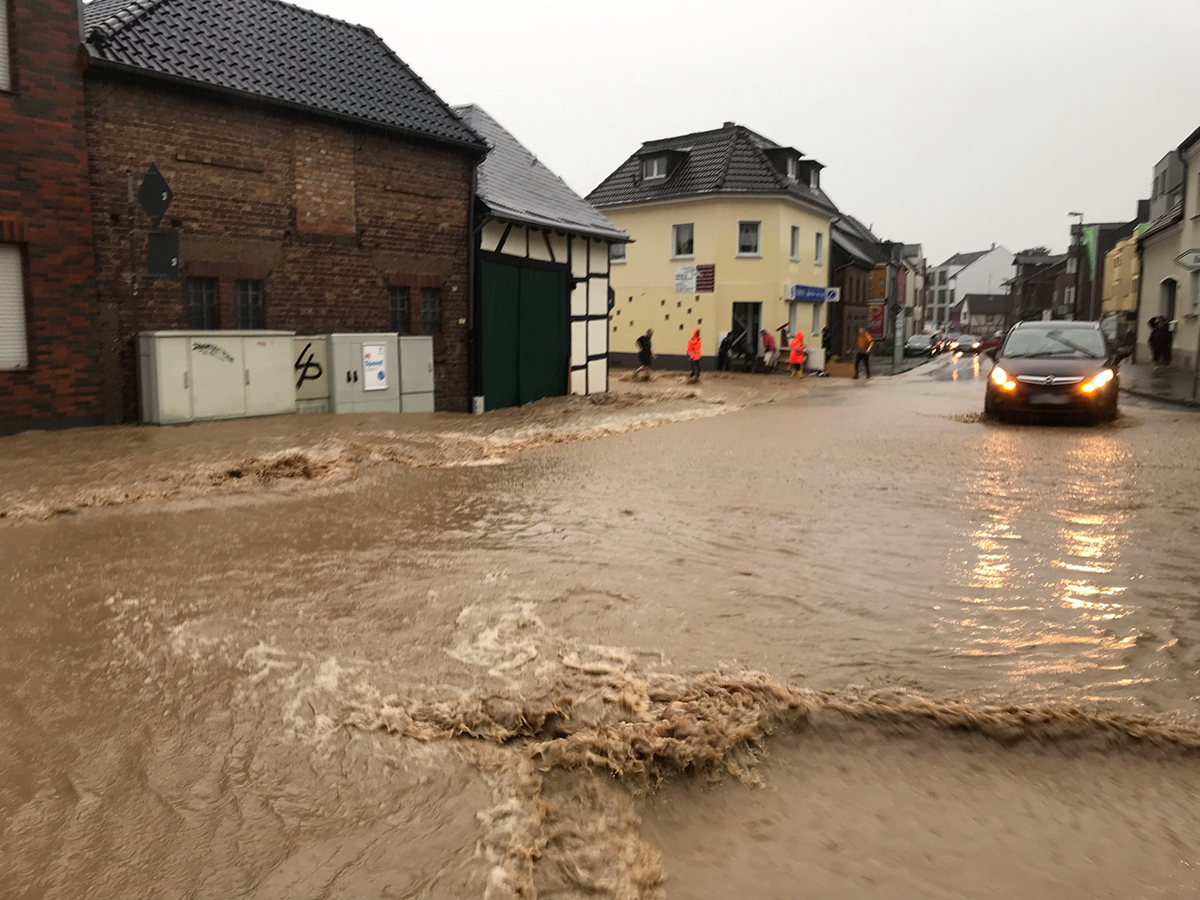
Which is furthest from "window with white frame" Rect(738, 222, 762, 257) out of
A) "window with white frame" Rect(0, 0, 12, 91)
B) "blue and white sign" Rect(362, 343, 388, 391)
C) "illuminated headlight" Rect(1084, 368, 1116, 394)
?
"window with white frame" Rect(0, 0, 12, 91)

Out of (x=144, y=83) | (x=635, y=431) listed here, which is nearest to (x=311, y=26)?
(x=144, y=83)

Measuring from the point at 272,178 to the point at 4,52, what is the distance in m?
3.58

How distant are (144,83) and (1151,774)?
1269 centimetres

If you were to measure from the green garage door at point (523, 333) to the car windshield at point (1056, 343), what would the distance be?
888 centimetres

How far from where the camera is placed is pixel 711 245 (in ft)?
110

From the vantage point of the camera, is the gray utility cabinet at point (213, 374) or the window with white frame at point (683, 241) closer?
the gray utility cabinet at point (213, 374)

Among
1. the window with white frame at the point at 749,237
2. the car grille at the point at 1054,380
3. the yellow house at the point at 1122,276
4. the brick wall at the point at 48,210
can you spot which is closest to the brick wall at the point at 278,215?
the brick wall at the point at 48,210

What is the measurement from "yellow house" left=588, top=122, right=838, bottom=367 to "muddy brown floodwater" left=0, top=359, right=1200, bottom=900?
25.6 meters

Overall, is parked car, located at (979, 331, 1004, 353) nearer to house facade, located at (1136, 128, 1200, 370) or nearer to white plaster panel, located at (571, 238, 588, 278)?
house facade, located at (1136, 128, 1200, 370)

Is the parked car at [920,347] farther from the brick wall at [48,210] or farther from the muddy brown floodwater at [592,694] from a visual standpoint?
the brick wall at [48,210]

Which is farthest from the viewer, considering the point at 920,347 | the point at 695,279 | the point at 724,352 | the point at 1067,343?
the point at 920,347

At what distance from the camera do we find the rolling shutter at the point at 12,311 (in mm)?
10766

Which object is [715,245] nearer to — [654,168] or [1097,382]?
[654,168]

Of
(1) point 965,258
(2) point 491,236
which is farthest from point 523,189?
(1) point 965,258
